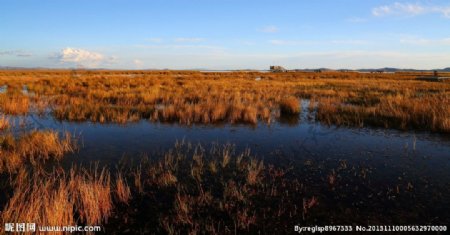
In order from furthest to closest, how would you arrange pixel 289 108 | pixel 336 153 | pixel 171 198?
pixel 289 108, pixel 336 153, pixel 171 198

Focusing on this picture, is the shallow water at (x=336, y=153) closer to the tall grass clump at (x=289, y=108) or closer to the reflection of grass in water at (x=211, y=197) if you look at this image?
the reflection of grass in water at (x=211, y=197)

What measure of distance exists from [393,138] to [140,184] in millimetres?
8620

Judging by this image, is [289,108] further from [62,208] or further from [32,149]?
[62,208]

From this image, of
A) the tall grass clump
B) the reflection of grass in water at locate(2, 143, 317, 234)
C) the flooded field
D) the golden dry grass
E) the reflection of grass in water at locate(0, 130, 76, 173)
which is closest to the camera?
the golden dry grass

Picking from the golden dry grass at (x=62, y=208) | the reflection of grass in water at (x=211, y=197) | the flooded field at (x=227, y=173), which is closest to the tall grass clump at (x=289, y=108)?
the flooded field at (x=227, y=173)

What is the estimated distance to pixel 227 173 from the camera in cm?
677

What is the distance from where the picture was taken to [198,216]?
489 centimetres

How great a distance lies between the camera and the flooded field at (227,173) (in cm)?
484

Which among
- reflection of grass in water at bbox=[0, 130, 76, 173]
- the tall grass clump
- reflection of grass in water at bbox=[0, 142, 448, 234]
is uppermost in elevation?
the tall grass clump

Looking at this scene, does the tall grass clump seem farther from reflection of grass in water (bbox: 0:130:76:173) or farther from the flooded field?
reflection of grass in water (bbox: 0:130:76:173)

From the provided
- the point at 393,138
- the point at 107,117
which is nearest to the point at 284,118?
the point at 393,138

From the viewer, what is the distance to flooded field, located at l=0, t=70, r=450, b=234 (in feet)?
15.9

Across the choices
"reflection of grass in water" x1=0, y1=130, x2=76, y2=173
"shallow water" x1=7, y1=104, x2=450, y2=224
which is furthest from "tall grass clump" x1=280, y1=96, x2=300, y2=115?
"reflection of grass in water" x1=0, y1=130, x2=76, y2=173

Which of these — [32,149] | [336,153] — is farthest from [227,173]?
[32,149]
